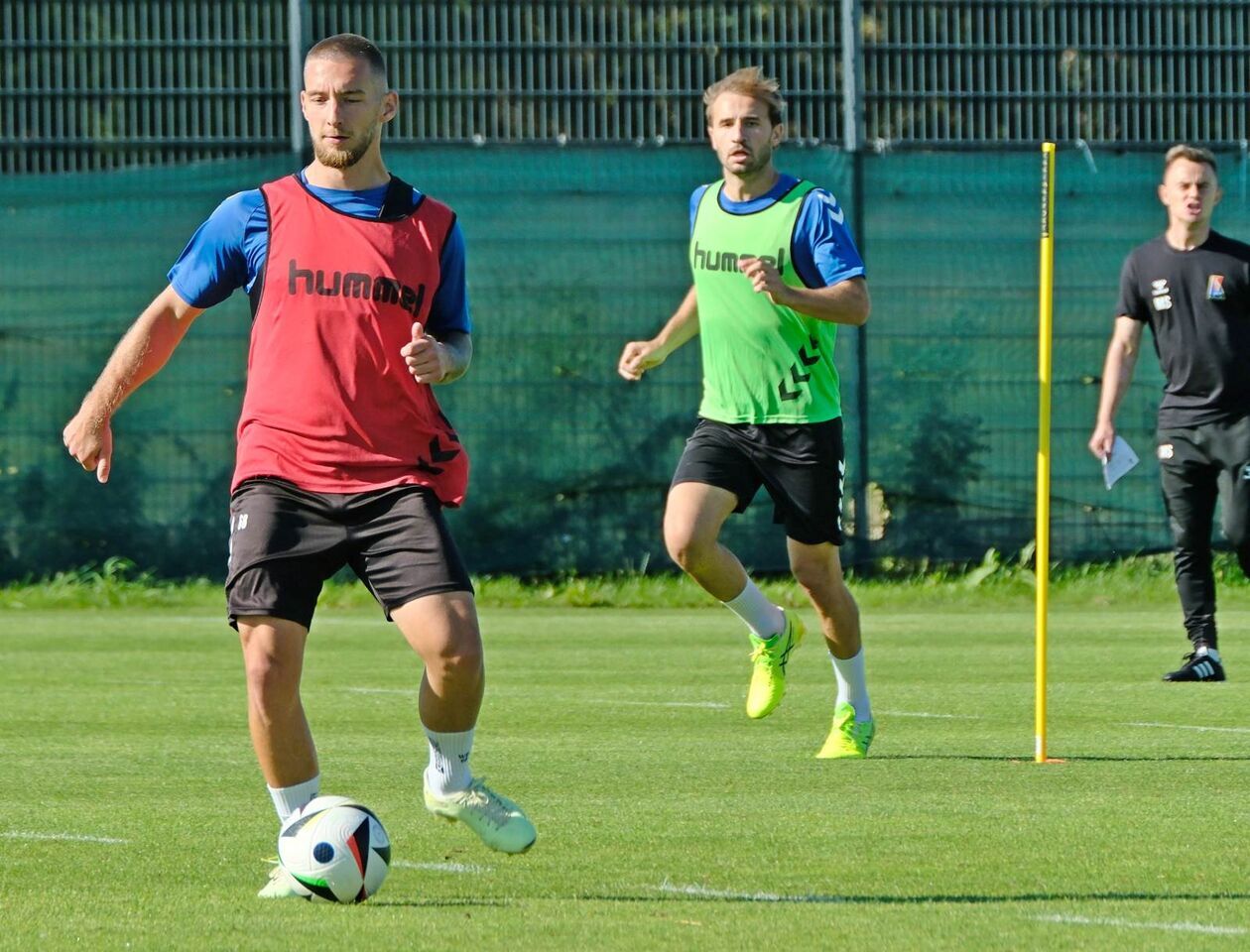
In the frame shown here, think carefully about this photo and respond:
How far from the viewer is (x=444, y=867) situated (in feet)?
19.9

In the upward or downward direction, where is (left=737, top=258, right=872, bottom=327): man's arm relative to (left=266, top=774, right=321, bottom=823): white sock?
upward

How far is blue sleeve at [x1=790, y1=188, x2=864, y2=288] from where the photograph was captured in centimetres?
830

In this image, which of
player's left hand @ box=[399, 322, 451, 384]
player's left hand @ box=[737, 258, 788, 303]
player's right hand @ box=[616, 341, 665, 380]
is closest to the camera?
player's left hand @ box=[399, 322, 451, 384]

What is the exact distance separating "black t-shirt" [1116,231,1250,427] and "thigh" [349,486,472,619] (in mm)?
6104

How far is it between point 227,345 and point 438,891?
11.5 meters

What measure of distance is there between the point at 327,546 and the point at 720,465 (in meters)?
3.12

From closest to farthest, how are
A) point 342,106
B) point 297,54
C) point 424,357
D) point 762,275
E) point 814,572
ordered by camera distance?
1. point 424,357
2. point 342,106
3. point 762,275
4. point 814,572
5. point 297,54

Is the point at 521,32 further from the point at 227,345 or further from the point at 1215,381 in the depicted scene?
the point at 1215,381

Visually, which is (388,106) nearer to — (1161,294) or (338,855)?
(338,855)

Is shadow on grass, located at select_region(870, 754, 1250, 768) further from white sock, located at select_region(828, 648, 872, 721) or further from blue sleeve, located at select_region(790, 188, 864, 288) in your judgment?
blue sleeve, located at select_region(790, 188, 864, 288)

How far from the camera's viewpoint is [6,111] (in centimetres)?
1703

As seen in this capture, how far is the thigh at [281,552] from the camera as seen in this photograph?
5.76 m

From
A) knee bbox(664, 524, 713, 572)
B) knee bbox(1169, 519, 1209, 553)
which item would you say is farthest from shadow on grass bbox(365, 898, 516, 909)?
knee bbox(1169, 519, 1209, 553)

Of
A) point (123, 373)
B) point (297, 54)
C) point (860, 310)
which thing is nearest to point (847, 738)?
point (860, 310)
